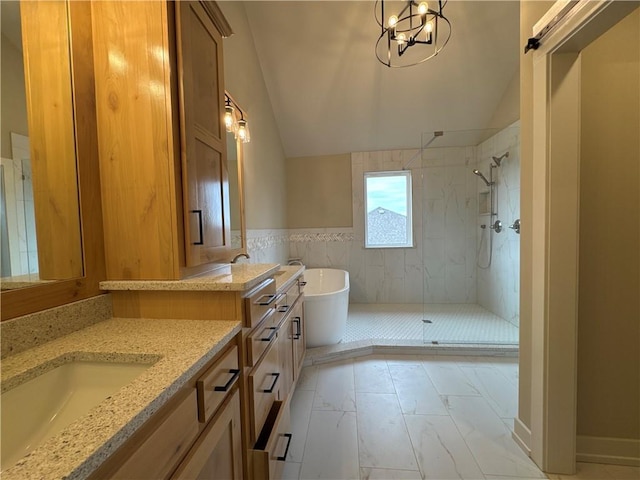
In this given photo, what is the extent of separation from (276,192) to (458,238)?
8.14 feet

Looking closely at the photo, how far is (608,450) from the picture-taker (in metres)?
1.37

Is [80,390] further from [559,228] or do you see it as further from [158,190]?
[559,228]

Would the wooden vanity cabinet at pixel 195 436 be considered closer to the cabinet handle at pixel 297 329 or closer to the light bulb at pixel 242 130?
the cabinet handle at pixel 297 329

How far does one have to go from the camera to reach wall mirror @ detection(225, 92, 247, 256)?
83.6 inches

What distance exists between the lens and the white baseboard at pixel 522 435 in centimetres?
142

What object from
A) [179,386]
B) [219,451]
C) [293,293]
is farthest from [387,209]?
[179,386]

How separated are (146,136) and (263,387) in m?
1.09

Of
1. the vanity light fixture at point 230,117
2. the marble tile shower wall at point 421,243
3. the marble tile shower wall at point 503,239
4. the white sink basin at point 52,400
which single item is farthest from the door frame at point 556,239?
the marble tile shower wall at point 421,243

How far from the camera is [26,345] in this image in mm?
743

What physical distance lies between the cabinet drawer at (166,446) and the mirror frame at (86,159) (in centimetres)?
58

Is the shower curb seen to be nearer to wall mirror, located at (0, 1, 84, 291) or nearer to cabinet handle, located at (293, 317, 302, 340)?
cabinet handle, located at (293, 317, 302, 340)

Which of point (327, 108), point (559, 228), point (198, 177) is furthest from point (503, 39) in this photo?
point (198, 177)

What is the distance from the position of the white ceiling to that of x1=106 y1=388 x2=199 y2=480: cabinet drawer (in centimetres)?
308

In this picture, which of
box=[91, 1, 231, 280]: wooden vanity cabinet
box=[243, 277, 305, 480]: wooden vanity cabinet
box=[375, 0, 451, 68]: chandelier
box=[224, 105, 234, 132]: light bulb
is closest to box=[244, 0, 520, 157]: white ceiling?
box=[375, 0, 451, 68]: chandelier
